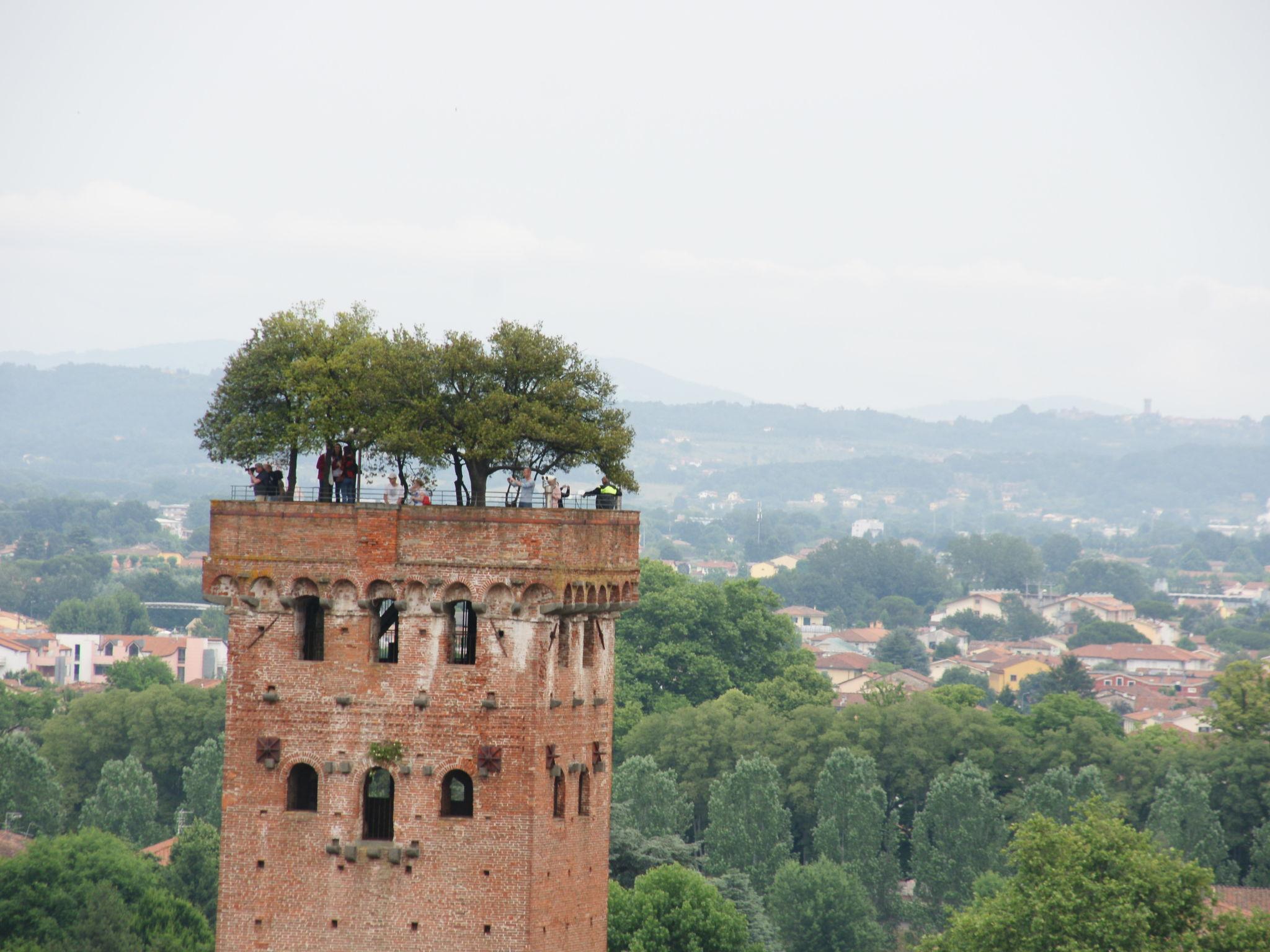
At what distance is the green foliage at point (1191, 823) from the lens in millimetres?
85625

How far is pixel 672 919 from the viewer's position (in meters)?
62.9

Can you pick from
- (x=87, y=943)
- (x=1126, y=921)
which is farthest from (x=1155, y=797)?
(x=87, y=943)

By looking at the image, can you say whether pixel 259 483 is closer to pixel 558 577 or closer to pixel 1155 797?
pixel 558 577

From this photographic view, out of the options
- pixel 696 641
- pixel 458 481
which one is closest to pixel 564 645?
pixel 458 481

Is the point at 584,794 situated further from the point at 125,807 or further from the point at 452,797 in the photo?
the point at 125,807

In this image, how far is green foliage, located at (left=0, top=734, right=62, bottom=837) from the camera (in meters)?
93.9

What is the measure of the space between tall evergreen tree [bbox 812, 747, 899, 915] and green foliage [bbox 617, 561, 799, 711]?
27.5m

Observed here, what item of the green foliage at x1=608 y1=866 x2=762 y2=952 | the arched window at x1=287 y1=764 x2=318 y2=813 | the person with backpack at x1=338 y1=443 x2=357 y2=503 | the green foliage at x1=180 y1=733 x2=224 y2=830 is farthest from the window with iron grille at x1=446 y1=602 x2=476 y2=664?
the green foliage at x1=180 y1=733 x2=224 y2=830

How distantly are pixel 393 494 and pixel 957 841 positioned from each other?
194ft

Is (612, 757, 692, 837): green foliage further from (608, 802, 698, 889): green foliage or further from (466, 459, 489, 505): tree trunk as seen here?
(466, 459, 489, 505): tree trunk

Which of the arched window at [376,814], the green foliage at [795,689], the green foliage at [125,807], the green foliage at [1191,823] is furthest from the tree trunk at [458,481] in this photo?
the green foliage at [795,689]

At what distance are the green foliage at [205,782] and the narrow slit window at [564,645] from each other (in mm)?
63656

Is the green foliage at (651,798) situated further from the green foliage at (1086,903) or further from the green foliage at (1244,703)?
the green foliage at (1086,903)

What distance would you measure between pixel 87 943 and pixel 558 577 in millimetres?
39598
